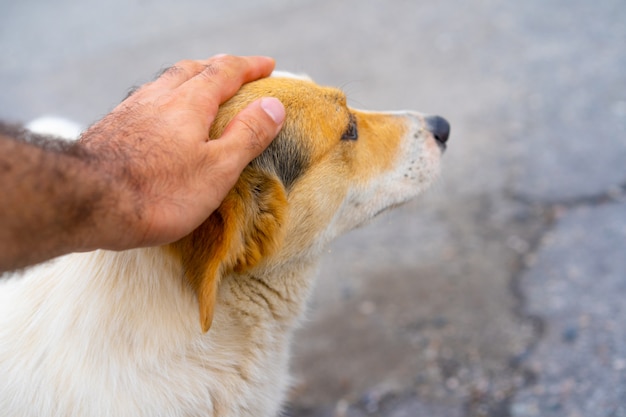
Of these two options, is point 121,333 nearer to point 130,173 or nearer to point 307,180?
point 130,173

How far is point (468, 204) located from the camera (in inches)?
195

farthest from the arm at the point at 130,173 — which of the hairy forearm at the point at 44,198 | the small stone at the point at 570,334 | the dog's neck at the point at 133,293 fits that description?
the small stone at the point at 570,334

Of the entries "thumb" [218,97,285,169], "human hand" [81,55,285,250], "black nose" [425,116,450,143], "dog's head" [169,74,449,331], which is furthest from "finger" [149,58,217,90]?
"black nose" [425,116,450,143]

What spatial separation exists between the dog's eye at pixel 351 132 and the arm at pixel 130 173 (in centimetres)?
61

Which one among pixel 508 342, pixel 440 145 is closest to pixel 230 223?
pixel 440 145

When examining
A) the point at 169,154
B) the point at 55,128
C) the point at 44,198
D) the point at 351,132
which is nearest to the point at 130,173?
the point at 169,154

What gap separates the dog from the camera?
208 centimetres

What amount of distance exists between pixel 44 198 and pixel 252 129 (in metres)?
0.73

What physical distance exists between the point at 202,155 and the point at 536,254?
316cm

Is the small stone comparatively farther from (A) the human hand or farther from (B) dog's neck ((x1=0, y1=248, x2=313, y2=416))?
(A) the human hand

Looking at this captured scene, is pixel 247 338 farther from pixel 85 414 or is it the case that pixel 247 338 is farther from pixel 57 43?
pixel 57 43

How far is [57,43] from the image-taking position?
30.2ft

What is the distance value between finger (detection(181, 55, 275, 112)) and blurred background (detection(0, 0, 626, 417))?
2.93 feet

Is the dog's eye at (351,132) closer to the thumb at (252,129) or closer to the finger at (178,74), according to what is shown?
the thumb at (252,129)
